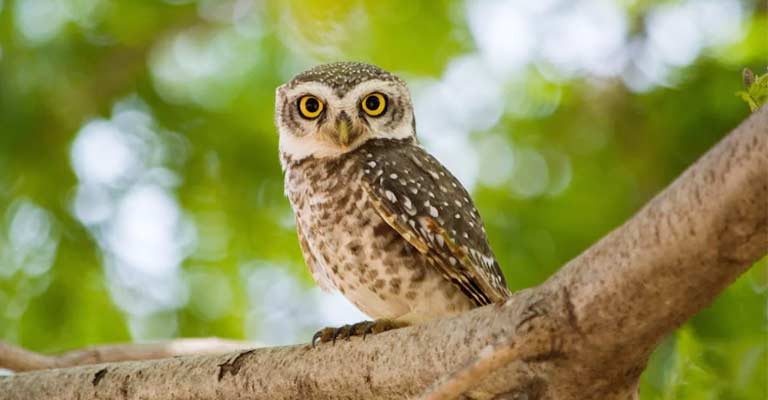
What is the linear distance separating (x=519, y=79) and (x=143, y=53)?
2214mm

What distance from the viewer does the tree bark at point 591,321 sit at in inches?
87.3

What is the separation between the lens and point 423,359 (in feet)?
9.75

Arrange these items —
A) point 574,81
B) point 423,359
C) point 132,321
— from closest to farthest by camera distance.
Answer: point 423,359 < point 132,321 < point 574,81

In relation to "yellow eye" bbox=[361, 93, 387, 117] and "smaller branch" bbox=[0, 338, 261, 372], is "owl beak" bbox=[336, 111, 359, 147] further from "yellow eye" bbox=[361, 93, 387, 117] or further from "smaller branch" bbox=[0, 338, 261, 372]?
"smaller branch" bbox=[0, 338, 261, 372]

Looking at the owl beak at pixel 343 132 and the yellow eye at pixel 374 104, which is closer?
the owl beak at pixel 343 132

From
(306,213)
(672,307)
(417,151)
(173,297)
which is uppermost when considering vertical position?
(173,297)

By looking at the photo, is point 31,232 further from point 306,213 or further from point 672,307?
point 672,307

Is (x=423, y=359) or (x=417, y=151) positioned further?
(x=417, y=151)

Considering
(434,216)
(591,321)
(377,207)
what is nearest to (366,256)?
(377,207)

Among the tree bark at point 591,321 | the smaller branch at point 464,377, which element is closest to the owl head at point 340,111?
the tree bark at point 591,321

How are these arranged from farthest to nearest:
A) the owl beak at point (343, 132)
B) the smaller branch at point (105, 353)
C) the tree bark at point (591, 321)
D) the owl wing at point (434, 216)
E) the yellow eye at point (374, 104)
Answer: the yellow eye at point (374, 104), the owl beak at point (343, 132), the smaller branch at point (105, 353), the owl wing at point (434, 216), the tree bark at point (591, 321)

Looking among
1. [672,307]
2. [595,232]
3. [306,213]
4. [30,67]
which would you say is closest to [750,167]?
[672,307]

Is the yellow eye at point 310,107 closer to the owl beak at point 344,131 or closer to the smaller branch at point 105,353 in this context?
the owl beak at point 344,131

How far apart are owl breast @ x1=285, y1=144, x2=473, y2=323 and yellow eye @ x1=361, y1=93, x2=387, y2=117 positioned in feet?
1.05
